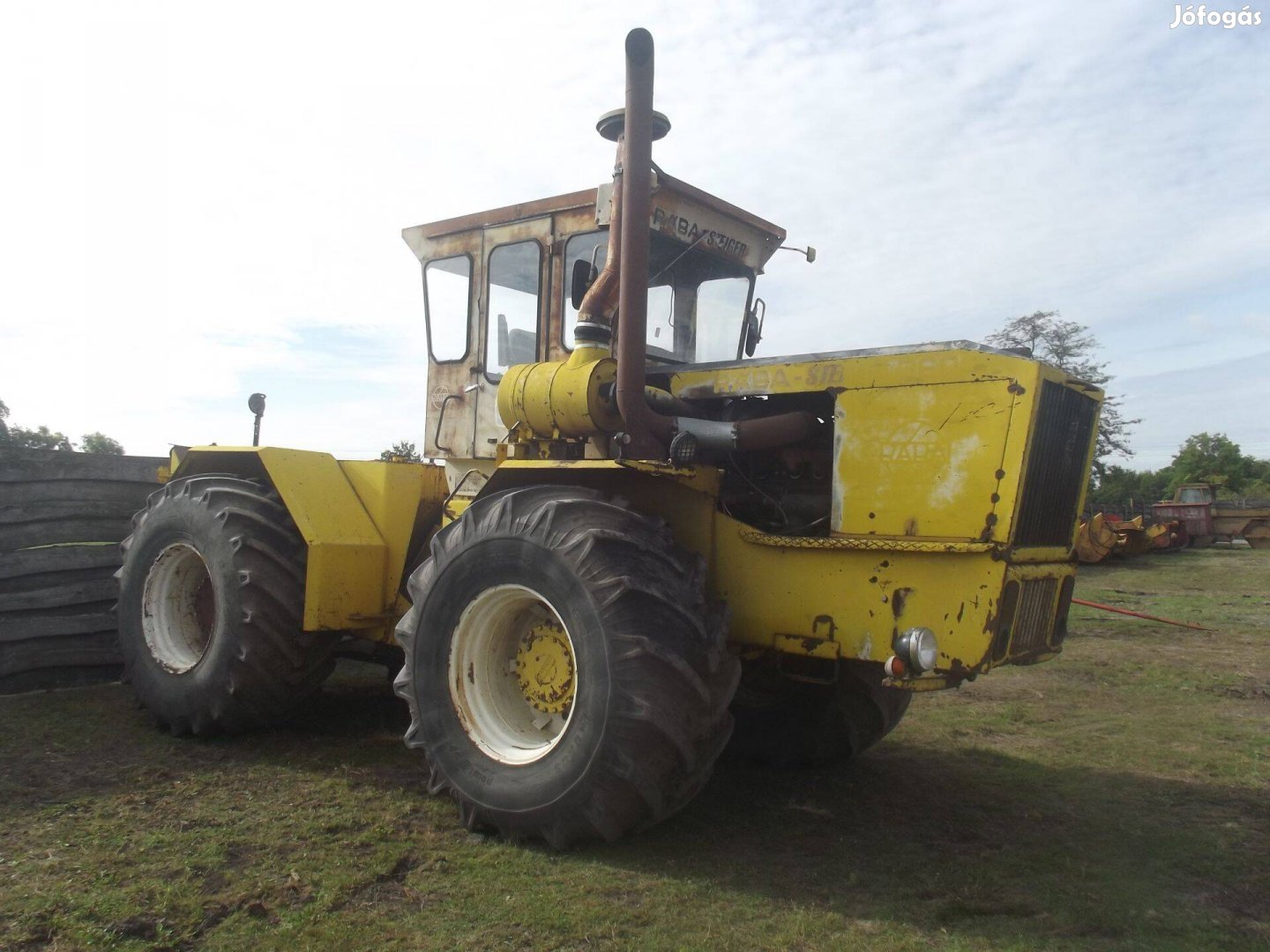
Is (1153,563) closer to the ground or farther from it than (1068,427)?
closer to the ground

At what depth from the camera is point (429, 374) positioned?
20.4 ft

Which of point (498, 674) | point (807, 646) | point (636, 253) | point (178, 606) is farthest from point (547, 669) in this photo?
point (178, 606)

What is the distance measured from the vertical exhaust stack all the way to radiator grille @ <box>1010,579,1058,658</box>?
5.50 feet

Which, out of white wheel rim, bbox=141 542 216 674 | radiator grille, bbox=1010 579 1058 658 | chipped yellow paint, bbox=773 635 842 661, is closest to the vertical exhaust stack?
chipped yellow paint, bbox=773 635 842 661

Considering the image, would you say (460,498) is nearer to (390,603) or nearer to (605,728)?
(390,603)

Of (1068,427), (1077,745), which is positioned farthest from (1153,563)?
(1068,427)

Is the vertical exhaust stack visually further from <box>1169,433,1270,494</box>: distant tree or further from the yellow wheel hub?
<box>1169,433,1270,494</box>: distant tree

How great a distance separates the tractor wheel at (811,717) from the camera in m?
5.12

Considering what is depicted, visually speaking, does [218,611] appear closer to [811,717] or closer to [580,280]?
[580,280]

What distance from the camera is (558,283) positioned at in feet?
18.1

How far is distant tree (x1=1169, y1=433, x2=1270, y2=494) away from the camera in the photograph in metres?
67.4

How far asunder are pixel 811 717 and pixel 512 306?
9.38 ft

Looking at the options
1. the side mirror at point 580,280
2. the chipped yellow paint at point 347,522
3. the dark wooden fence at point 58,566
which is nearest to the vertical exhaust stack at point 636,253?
the side mirror at point 580,280

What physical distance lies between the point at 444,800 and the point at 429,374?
2.72 meters
